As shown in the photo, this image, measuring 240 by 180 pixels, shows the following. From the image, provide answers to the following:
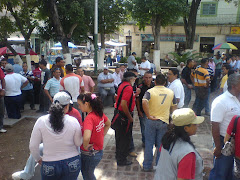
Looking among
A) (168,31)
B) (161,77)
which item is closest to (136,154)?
(161,77)

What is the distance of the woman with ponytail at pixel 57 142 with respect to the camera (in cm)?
264

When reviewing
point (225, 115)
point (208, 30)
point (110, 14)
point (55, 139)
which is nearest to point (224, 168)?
point (225, 115)

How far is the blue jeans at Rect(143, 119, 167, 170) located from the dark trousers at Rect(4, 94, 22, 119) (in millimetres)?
4297

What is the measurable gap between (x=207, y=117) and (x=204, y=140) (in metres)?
1.86

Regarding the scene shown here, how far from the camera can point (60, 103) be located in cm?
290

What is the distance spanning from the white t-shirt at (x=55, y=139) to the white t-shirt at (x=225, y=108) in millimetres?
1773

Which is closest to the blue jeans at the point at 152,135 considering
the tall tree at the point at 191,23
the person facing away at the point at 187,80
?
the person facing away at the point at 187,80

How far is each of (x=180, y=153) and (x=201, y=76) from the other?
5.23 metres

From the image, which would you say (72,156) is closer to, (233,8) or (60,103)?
(60,103)

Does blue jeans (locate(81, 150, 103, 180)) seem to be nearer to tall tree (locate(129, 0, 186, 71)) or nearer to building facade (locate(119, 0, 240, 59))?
tall tree (locate(129, 0, 186, 71))

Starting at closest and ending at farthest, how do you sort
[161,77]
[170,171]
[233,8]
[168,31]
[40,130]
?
[170,171] → [40,130] → [161,77] → [233,8] → [168,31]

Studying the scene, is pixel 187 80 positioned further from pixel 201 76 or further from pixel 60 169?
pixel 60 169

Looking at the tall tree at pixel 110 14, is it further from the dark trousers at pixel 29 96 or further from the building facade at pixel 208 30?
the dark trousers at pixel 29 96

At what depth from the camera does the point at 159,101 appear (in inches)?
161
